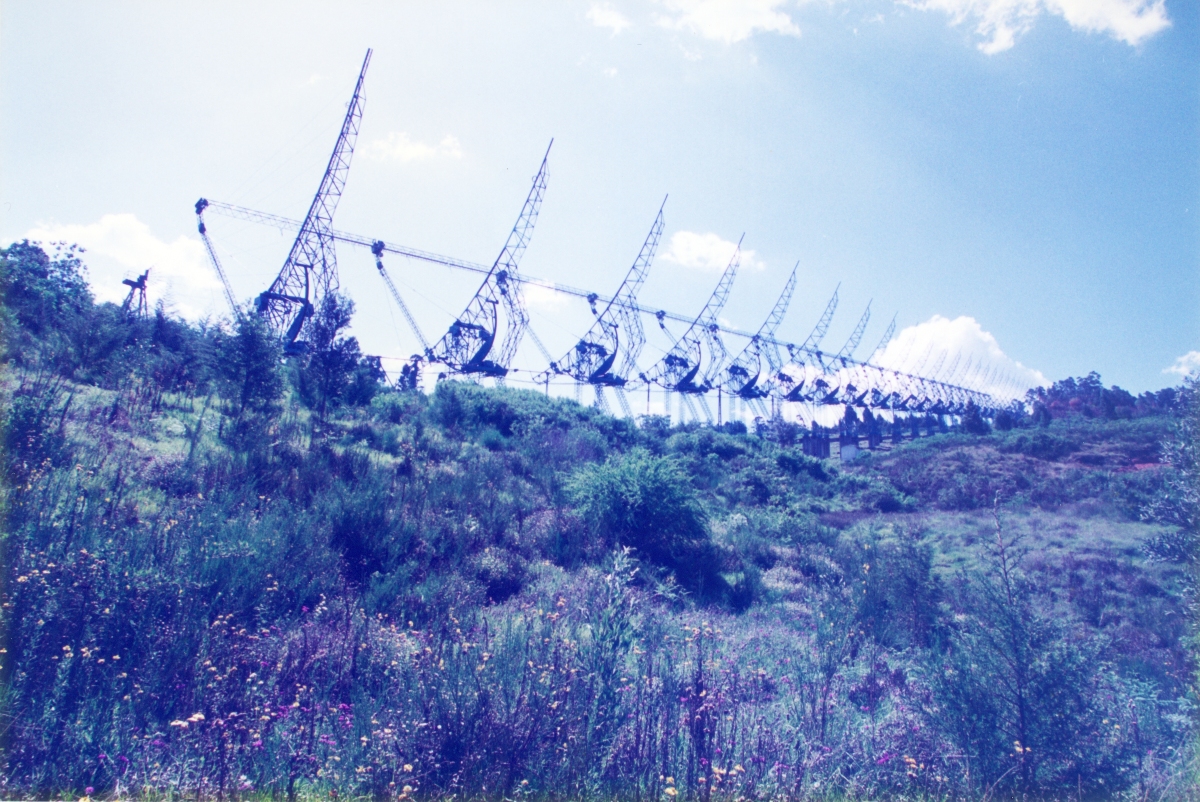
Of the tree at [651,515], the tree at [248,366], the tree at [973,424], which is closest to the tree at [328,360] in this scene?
the tree at [248,366]

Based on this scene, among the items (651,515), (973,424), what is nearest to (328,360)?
(651,515)

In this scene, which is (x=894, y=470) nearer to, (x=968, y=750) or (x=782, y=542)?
(x=782, y=542)

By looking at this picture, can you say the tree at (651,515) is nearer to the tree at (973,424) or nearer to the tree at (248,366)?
the tree at (248,366)

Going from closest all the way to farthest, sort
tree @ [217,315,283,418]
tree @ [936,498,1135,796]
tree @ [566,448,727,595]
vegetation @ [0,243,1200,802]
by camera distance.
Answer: vegetation @ [0,243,1200,802], tree @ [936,498,1135,796], tree @ [566,448,727,595], tree @ [217,315,283,418]

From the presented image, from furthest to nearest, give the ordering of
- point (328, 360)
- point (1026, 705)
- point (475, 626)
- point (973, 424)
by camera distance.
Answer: point (973, 424)
point (328, 360)
point (475, 626)
point (1026, 705)

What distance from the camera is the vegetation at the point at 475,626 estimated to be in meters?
3.06

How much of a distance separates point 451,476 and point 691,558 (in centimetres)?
550

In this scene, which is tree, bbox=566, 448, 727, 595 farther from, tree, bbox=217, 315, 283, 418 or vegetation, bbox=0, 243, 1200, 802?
tree, bbox=217, 315, 283, 418

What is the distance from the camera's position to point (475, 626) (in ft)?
16.2

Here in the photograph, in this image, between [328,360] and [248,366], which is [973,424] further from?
[248,366]

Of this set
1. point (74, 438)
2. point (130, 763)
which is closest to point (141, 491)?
point (74, 438)

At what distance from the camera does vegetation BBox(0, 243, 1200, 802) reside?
3.06 metres

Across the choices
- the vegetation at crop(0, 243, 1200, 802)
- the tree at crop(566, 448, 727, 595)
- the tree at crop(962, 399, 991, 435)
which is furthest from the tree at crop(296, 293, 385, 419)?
the tree at crop(962, 399, 991, 435)

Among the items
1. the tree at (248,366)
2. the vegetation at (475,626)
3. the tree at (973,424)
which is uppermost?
the tree at (973,424)
